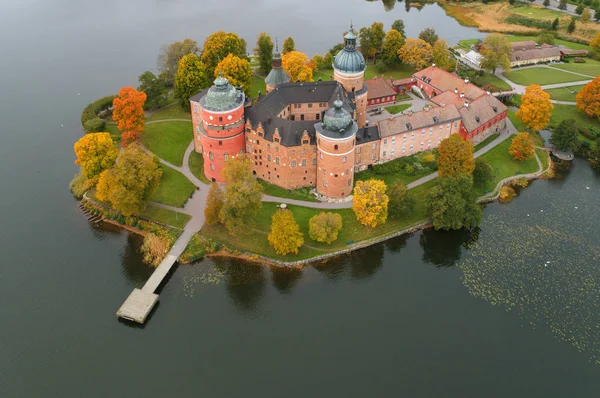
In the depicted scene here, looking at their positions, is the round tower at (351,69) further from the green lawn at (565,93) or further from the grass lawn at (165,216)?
the green lawn at (565,93)

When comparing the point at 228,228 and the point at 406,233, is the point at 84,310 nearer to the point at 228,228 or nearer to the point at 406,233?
the point at 228,228

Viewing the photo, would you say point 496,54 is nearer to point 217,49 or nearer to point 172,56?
point 217,49

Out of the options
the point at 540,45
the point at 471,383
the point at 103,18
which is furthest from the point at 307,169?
the point at 103,18

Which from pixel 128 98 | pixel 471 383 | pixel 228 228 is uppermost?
pixel 128 98

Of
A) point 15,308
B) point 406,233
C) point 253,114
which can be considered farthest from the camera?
point 253,114

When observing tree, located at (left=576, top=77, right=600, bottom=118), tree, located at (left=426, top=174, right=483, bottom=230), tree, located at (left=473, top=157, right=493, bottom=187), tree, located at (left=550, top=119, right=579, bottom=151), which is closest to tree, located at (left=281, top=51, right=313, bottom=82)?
tree, located at (left=473, top=157, right=493, bottom=187)

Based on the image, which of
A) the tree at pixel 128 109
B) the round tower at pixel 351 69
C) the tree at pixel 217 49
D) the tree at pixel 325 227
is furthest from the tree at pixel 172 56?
the tree at pixel 325 227
